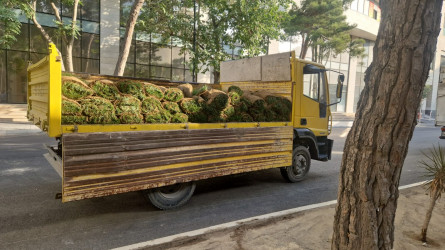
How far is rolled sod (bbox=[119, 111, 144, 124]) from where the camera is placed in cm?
448

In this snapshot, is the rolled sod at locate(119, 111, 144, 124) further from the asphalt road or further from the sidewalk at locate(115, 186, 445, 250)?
the sidewalk at locate(115, 186, 445, 250)

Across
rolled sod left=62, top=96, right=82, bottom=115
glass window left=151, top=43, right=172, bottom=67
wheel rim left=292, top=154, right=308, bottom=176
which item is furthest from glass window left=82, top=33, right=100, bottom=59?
rolled sod left=62, top=96, right=82, bottom=115

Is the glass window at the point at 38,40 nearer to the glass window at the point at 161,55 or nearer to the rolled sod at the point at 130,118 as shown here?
the glass window at the point at 161,55

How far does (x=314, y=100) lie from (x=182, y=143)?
11.7 ft

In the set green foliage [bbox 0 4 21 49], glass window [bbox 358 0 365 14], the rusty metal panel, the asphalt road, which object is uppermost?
glass window [bbox 358 0 365 14]

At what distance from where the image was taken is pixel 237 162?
18.5 feet

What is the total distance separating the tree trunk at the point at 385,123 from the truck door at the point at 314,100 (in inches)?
159

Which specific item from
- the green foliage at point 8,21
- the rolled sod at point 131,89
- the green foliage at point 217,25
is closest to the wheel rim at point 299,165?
the rolled sod at point 131,89

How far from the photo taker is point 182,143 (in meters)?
4.86

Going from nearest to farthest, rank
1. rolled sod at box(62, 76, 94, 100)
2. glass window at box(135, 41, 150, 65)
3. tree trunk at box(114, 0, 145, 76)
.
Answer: rolled sod at box(62, 76, 94, 100)
tree trunk at box(114, 0, 145, 76)
glass window at box(135, 41, 150, 65)

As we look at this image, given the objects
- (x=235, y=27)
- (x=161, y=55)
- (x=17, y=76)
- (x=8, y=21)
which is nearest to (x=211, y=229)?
(x=235, y=27)

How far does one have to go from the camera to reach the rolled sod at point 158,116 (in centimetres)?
474

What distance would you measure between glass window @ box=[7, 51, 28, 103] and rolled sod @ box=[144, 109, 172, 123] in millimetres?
20187

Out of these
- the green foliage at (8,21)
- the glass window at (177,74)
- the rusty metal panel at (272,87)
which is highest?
the green foliage at (8,21)
